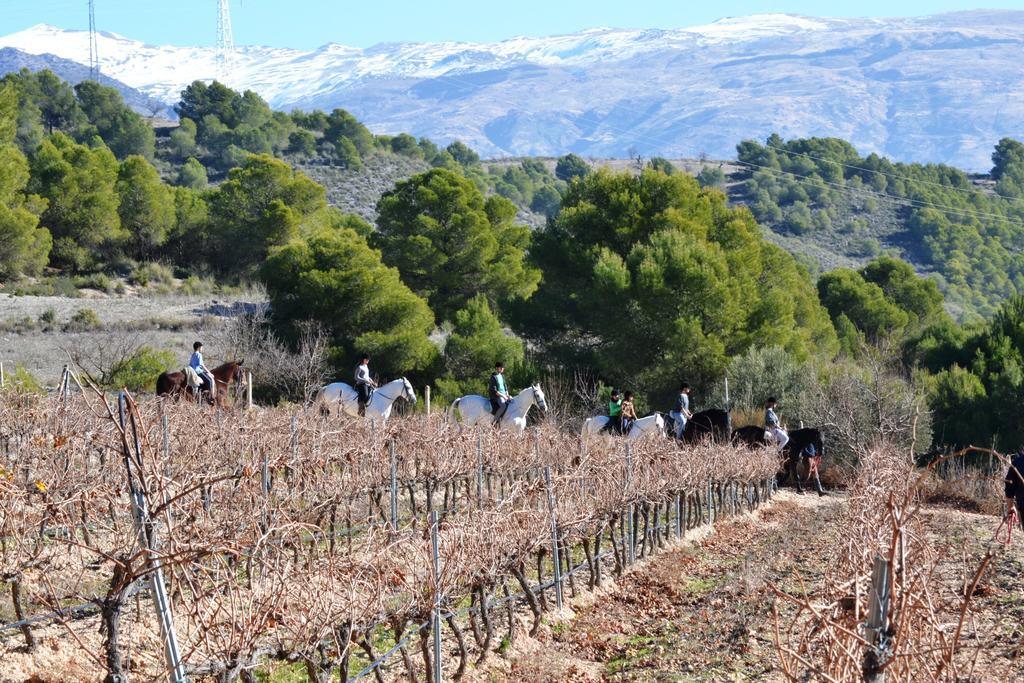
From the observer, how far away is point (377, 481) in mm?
14094

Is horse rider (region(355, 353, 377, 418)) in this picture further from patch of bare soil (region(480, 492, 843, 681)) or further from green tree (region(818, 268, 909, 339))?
green tree (region(818, 268, 909, 339))

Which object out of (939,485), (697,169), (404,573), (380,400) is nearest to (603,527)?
(404,573)

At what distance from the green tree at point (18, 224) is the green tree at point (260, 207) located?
6.71 m

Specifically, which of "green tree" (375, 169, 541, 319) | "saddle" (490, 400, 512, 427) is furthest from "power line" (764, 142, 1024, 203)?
"saddle" (490, 400, 512, 427)

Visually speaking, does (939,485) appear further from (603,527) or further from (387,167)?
(387,167)

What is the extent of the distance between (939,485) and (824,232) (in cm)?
5902

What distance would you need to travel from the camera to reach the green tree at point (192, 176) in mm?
63469

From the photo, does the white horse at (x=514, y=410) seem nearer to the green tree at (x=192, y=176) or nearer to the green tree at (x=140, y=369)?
the green tree at (x=140, y=369)

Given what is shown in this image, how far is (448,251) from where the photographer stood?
3906 centimetres

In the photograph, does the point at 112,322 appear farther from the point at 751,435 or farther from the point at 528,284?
the point at 751,435

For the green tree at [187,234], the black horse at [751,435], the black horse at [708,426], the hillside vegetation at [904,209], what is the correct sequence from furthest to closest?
the hillside vegetation at [904,209] → the green tree at [187,234] → the black horse at [751,435] → the black horse at [708,426]

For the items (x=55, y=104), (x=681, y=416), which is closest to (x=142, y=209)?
(x=55, y=104)

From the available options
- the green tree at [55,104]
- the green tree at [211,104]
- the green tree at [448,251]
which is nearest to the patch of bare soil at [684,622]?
the green tree at [448,251]

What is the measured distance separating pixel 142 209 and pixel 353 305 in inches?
655
